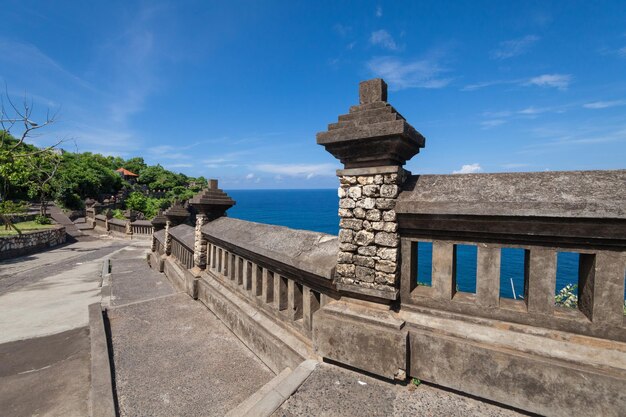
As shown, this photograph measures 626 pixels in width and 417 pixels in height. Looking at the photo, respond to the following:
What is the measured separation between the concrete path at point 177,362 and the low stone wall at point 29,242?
17153 mm

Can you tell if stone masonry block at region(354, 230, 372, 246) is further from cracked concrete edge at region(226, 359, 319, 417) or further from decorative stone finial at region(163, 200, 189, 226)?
decorative stone finial at region(163, 200, 189, 226)

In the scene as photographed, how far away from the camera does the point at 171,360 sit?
→ 5.20 m

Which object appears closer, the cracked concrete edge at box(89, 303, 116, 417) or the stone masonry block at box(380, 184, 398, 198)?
the stone masonry block at box(380, 184, 398, 198)

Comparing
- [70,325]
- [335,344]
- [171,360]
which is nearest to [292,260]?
[335,344]

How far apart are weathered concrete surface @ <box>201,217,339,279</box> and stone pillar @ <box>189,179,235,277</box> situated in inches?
79.8

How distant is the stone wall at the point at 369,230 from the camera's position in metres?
3.40

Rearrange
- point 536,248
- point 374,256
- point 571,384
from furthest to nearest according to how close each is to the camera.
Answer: point 374,256, point 536,248, point 571,384

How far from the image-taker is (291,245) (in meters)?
4.68

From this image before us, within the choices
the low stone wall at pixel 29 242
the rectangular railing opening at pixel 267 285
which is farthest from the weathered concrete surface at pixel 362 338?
the low stone wall at pixel 29 242

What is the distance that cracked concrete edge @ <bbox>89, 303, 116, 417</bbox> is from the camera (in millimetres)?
3822

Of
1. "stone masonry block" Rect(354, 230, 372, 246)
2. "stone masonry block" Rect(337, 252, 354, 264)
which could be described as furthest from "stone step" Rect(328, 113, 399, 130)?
"stone masonry block" Rect(337, 252, 354, 264)

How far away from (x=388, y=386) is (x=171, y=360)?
3.92m

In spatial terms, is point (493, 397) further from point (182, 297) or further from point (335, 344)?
point (182, 297)

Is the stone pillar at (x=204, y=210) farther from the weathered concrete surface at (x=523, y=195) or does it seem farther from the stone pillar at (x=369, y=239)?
the weathered concrete surface at (x=523, y=195)
